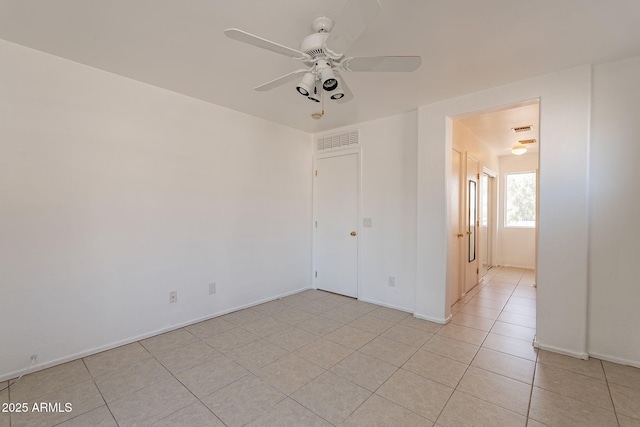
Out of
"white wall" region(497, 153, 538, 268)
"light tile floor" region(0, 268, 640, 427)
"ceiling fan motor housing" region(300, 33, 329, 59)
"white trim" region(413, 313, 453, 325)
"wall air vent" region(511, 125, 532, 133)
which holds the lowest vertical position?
"light tile floor" region(0, 268, 640, 427)

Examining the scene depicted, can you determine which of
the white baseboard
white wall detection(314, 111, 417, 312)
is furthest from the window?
the white baseboard

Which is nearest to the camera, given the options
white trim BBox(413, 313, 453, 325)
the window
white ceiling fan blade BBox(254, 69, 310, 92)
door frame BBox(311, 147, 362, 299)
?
white ceiling fan blade BBox(254, 69, 310, 92)

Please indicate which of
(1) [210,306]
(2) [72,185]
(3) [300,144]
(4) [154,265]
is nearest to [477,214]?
(3) [300,144]

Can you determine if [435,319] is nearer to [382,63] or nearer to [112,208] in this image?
[382,63]

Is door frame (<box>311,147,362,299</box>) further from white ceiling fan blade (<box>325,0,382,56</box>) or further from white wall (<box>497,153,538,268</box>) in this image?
white wall (<box>497,153,538,268</box>)

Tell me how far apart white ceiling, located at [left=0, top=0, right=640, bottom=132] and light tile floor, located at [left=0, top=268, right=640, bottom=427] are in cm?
259

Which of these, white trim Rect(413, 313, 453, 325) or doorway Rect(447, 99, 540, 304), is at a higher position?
doorway Rect(447, 99, 540, 304)

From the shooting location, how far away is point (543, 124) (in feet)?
8.70

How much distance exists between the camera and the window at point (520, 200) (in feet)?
20.5

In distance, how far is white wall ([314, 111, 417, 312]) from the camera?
144 inches

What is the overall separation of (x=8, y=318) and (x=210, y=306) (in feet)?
5.50

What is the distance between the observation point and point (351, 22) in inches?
54.6

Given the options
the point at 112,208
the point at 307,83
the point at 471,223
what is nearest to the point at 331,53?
the point at 307,83

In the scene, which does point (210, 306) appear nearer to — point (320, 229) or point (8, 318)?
point (8, 318)
